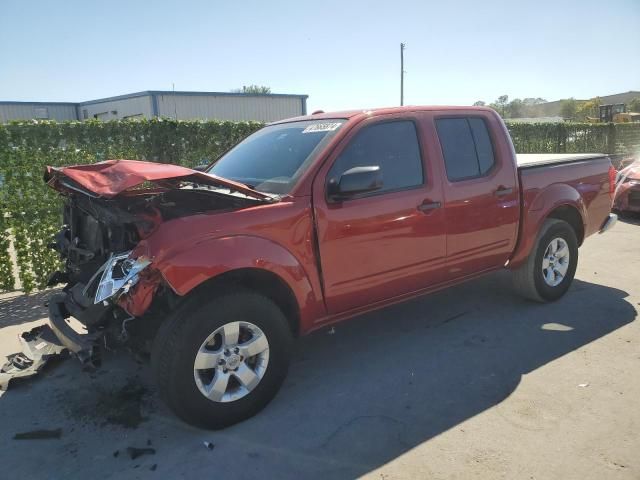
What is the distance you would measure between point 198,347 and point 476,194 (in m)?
2.64

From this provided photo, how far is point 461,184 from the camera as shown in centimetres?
417

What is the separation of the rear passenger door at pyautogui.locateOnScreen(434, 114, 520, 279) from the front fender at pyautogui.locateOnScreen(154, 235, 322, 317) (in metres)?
1.44

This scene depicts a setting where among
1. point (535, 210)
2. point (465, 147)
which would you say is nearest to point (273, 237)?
→ point (465, 147)

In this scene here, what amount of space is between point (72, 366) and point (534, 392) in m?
3.63

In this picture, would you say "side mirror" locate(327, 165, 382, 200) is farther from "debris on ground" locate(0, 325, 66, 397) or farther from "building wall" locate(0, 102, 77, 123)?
"building wall" locate(0, 102, 77, 123)

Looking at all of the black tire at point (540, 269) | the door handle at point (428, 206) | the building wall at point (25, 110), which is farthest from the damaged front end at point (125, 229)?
the building wall at point (25, 110)

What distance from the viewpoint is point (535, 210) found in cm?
475

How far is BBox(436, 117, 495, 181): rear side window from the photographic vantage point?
4184 mm

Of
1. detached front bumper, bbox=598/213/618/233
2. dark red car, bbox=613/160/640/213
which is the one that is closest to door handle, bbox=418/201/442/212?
detached front bumper, bbox=598/213/618/233

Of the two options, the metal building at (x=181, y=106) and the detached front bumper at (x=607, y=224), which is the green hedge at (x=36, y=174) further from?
the metal building at (x=181, y=106)

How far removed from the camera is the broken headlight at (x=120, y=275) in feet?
9.25

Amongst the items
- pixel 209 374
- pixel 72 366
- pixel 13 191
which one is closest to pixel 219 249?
pixel 209 374

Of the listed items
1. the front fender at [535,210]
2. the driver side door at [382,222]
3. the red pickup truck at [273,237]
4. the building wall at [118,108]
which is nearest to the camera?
the red pickup truck at [273,237]

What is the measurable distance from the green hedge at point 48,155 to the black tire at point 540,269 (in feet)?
16.4
